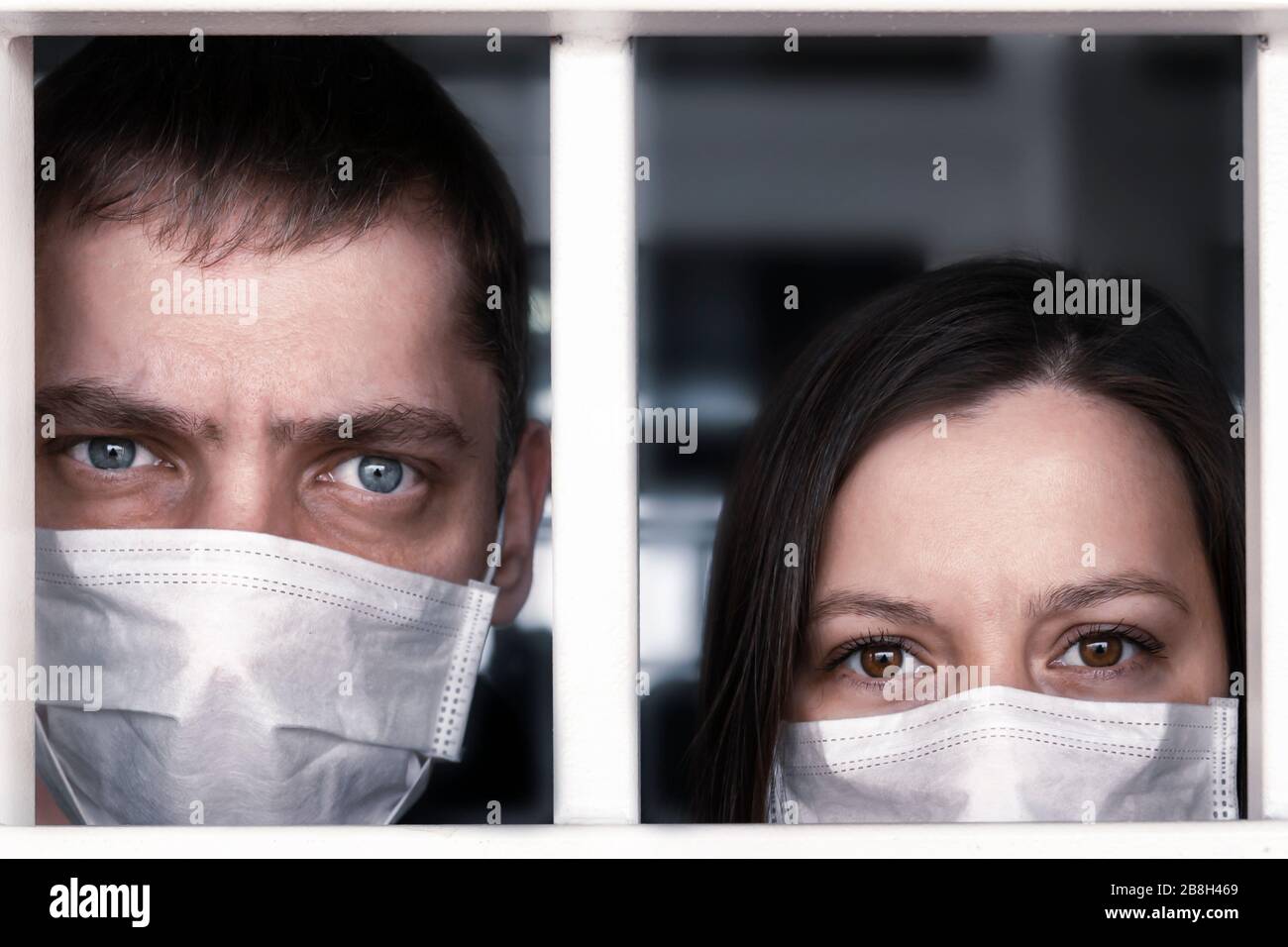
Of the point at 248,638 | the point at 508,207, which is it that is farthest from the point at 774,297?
the point at 248,638

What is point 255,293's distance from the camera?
1.52 metres

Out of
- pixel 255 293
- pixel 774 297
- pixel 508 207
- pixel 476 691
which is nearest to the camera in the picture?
pixel 255 293

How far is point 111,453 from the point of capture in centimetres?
154

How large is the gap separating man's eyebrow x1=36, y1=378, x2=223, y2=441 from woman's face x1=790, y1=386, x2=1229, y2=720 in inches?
34.0

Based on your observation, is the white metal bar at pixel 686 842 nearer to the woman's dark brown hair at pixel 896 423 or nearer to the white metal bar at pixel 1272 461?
the white metal bar at pixel 1272 461

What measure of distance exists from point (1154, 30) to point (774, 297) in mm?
1311

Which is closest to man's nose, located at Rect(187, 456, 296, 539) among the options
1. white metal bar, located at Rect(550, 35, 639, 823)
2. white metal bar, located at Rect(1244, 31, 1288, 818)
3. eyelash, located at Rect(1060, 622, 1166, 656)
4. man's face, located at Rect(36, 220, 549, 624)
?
man's face, located at Rect(36, 220, 549, 624)

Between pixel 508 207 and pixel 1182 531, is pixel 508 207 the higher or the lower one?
the higher one

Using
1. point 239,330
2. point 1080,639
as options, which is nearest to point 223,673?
point 239,330

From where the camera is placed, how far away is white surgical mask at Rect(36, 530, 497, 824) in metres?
1.41

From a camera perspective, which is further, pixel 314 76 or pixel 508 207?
pixel 508 207

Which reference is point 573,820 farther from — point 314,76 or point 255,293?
point 314,76

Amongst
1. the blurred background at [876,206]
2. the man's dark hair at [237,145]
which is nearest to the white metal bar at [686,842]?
the man's dark hair at [237,145]

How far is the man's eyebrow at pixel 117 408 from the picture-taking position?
4.89 ft
